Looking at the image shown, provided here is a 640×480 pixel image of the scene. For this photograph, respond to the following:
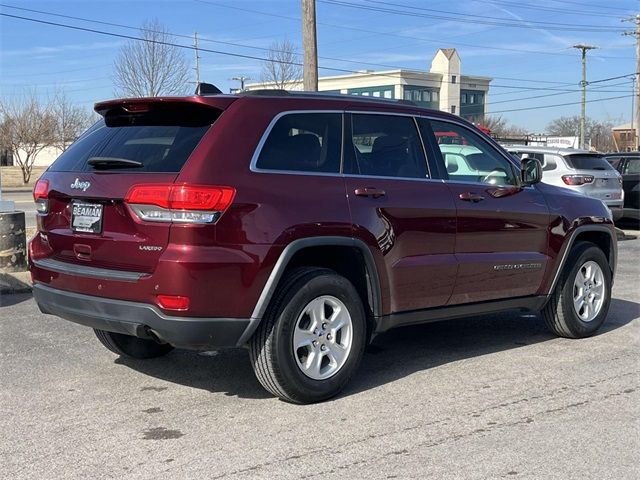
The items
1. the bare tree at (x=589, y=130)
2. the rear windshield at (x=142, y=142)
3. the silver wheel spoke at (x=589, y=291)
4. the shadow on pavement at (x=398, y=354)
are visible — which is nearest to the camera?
the rear windshield at (x=142, y=142)

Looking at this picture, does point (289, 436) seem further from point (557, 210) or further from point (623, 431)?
point (557, 210)

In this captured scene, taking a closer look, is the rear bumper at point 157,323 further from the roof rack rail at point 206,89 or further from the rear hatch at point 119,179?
the roof rack rail at point 206,89

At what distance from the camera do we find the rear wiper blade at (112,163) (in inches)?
170

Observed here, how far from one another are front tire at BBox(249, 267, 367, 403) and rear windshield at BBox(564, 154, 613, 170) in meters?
10.1

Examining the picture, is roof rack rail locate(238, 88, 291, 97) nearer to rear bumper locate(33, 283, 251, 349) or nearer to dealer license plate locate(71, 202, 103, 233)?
dealer license plate locate(71, 202, 103, 233)

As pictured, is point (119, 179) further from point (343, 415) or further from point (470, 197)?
point (470, 197)

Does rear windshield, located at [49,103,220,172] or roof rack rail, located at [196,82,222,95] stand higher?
roof rack rail, located at [196,82,222,95]

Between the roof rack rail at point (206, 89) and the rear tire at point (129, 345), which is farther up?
the roof rack rail at point (206, 89)

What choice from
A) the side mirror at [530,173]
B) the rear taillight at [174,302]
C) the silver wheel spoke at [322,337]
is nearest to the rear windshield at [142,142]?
the rear taillight at [174,302]

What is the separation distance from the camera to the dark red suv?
13.4ft

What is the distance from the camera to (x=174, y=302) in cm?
403

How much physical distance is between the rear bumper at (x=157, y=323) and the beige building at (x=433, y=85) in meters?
65.7

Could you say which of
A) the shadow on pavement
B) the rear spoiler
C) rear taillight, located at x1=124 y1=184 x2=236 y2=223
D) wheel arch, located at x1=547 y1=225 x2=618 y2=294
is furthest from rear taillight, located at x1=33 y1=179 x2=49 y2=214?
wheel arch, located at x1=547 y1=225 x2=618 y2=294

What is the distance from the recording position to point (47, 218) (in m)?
4.75
